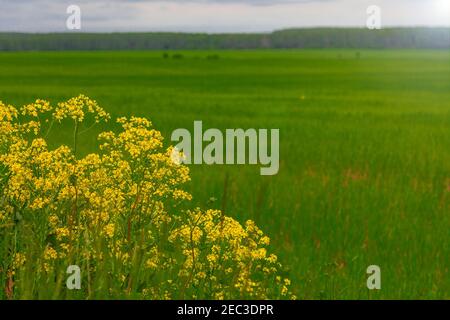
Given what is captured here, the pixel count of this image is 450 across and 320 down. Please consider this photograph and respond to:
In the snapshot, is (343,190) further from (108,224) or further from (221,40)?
(221,40)

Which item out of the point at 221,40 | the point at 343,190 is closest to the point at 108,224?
the point at 343,190

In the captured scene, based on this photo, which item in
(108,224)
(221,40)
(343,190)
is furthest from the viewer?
(221,40)

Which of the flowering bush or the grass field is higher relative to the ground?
the flowering bush

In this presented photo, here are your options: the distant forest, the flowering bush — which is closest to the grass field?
the flowering bush

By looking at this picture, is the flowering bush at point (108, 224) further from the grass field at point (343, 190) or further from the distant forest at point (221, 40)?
the distant forest at point (221, 40)

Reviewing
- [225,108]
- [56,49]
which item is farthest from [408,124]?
[56,49]

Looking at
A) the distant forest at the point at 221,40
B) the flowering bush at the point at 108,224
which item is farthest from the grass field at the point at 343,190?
the distant forest at the point at 221,40

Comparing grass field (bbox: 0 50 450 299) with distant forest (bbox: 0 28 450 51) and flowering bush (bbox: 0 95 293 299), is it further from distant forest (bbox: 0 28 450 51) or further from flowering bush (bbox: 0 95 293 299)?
distant forest (bbox: 0 28 450 51)

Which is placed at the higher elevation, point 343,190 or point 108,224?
point 108,224

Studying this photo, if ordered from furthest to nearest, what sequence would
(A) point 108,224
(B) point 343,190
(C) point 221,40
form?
(C) point 221,40 → (B) point 343,190 → (A) point 108,224

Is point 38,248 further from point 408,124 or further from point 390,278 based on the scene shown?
point 408,124

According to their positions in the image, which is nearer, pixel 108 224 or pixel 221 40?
pixel 108 224

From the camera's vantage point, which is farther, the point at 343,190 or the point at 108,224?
the point at 343,190

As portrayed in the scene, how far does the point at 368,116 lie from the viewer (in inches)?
781
